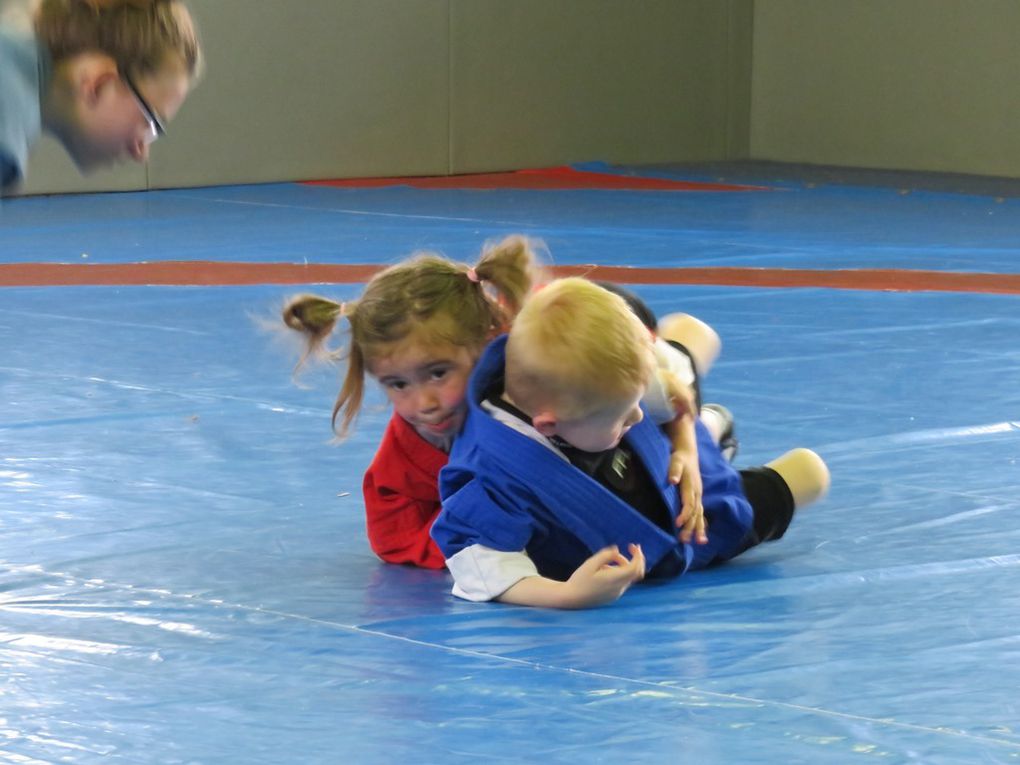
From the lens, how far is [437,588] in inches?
102

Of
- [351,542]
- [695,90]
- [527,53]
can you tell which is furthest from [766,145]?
[351,542]

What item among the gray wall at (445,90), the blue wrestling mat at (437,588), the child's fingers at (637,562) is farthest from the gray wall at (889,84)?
the child's fingers at (637,562)

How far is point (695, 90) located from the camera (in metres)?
13.2

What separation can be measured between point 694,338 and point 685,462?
0.48m

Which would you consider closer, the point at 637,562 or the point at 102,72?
the point at 102,72

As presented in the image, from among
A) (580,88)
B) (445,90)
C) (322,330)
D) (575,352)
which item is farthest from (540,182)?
(575,352)

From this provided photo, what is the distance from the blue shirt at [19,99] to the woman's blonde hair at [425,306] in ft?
2.43

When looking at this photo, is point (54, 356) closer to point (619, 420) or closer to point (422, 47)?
point (619, 420)

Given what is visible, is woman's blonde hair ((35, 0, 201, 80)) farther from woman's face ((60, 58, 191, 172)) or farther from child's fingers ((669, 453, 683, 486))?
child's fingers ((669, 453, 683, 486))

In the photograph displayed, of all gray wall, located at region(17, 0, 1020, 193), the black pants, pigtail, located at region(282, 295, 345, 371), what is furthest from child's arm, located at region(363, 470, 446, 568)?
gray wall, located at region(17, 0, 1020, 193)

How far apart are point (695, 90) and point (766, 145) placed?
0.81 m

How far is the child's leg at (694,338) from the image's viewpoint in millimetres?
3064

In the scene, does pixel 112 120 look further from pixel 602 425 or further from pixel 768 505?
pixel 768 505

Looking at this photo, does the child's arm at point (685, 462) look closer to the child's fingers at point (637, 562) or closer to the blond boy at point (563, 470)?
the blond boy at point (563, 470)
